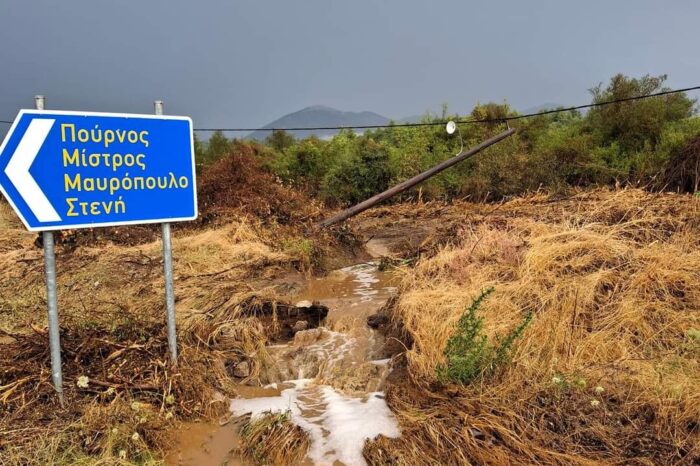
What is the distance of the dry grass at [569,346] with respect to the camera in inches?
107

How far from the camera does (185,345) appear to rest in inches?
160

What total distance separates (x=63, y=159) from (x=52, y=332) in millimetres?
1069

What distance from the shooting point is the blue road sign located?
8.91ft

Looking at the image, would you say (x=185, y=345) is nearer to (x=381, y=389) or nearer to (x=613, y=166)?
(x=381, y=389)

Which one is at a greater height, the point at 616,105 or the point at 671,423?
the point at 616,105

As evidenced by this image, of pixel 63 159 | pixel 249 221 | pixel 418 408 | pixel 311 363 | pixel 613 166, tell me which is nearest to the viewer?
pixel 63 159

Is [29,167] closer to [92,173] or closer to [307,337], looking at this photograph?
[92,173]

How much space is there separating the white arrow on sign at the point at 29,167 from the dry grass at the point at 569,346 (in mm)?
2458

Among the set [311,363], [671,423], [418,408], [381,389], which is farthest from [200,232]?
[671,423]

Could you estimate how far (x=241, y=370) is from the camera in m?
4.26

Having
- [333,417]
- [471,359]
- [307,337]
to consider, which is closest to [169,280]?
[333,417]

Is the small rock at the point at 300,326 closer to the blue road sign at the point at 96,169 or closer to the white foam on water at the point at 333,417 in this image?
the white foam on water at the point at 333,417

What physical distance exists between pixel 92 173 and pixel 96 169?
35 millimetres

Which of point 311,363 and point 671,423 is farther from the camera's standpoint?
point 311,363
